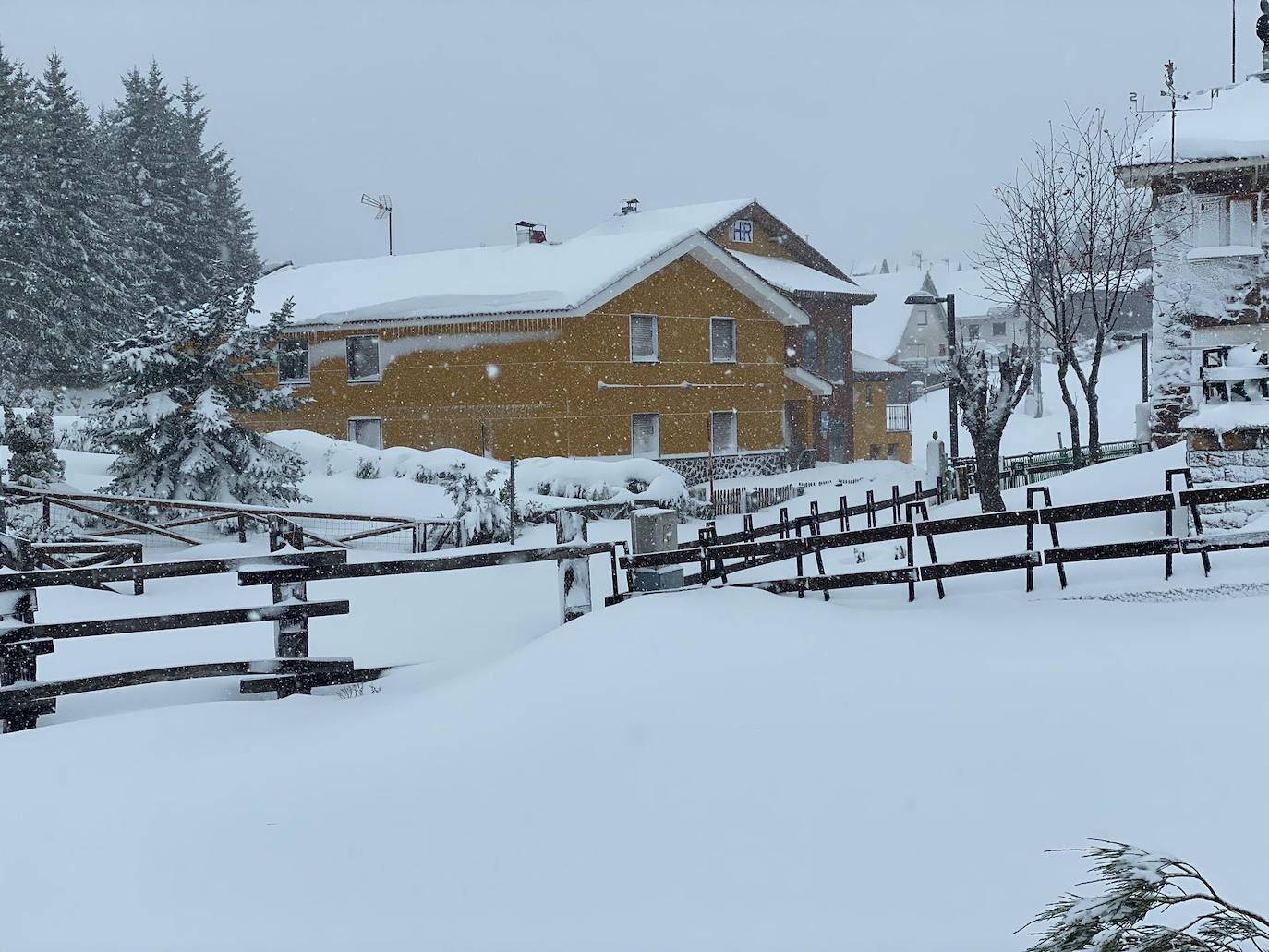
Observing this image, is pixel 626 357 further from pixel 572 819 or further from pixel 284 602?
pixel 572 819

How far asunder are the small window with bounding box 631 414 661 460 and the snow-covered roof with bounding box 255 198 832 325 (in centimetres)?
411

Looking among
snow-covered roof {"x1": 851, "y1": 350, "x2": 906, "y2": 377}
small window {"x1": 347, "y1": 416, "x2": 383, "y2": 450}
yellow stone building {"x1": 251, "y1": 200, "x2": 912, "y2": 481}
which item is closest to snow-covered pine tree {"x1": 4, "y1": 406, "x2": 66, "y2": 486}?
yellow stone building {"x1": 251, "y1": 200, "x2": 912, "y2": 481}

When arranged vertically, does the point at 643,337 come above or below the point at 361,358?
above

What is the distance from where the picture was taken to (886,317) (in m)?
75.6

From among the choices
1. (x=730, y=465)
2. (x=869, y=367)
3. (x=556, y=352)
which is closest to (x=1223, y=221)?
(x=556, y=352)

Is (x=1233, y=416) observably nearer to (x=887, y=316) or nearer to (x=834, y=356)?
(x=834, y=356)

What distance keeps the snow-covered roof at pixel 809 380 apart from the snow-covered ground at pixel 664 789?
3150 centimetres

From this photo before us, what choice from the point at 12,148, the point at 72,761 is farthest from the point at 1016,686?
the point at 12,148

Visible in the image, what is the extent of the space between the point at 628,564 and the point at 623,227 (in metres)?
38.4

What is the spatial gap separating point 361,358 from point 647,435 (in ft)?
29.2

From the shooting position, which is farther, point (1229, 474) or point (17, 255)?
point (17, 255)

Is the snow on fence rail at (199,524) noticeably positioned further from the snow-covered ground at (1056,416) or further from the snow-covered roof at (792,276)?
the snow-covered ground at (1056,416)

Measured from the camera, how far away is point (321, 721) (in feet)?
26.6

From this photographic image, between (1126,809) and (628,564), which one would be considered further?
(628,564)
